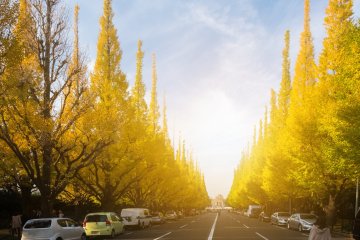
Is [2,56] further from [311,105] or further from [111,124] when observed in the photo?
[311,105]

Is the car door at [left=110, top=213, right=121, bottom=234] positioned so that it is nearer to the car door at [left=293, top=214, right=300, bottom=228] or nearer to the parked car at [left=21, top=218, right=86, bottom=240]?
the parked car at [left=21, top=218, right=86, bottom=240]

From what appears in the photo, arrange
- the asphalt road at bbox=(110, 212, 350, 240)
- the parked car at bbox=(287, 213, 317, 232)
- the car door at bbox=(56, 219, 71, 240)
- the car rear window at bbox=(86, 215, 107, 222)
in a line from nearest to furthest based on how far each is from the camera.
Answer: the car door at bbox=(56, 219, 71, 240), the asphalt road at bbox=(110, 212, 350, 240), the car rear window at bbox=(86, 215, 107, 222), the parked car at bbox=(287, 213, 317, 232)

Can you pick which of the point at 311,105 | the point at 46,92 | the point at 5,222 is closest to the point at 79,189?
the point at 5,222

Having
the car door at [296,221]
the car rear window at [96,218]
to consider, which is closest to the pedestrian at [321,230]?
the car rear window at [96,218]

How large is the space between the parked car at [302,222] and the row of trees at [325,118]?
1363 mm

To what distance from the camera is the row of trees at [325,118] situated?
68.6 ft

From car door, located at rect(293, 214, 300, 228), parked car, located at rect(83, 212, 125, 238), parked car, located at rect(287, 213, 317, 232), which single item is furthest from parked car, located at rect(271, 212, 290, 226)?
parked car, located at rect(83, 212, 125, 238)

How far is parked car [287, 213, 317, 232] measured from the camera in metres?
32.2

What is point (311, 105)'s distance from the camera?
30906 millimetres

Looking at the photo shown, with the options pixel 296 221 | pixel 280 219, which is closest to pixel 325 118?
pixel 296 221

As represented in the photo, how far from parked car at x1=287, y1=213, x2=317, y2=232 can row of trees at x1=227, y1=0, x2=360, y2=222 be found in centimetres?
136

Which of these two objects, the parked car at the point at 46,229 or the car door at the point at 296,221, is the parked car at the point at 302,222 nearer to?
the car door at the point at 296,221

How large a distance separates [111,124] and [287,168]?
2109 centimetres

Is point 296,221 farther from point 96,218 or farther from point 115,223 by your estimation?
point 96,218
